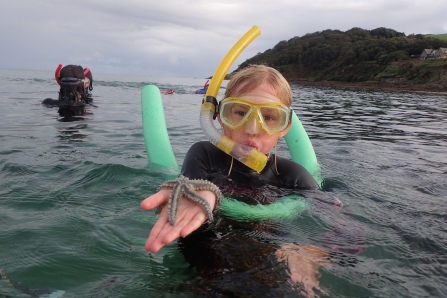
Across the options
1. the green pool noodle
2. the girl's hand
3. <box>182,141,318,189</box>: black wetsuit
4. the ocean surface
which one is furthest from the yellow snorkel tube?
the green pool noodle

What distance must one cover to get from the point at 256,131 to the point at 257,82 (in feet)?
1.43

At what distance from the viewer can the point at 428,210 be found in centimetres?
366

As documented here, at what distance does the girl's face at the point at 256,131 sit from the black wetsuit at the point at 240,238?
369mm

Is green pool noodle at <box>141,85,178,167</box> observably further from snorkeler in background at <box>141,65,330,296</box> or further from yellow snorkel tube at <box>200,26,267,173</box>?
yellow snorkel tube at <box>200,26,267,173</box>

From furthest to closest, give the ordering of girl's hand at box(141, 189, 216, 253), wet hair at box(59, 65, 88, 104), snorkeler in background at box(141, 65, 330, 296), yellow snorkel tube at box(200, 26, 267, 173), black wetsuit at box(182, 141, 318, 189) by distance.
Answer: wet hair at box(59, 65, 88, 104), black wetsuit at box(182, 141, 318, 189), yellow snorkel tube at box(200, 26, 267, 173), snorkeler in background at box(141, 65, 330, 296), girl's hand at box(141, 189, 216, 253)

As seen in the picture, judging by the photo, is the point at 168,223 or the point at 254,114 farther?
the point at 254,114

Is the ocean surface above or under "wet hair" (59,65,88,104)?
under

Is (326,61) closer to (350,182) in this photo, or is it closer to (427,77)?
(427,77)

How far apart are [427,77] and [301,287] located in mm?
50740

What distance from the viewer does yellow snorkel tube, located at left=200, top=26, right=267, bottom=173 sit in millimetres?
2889

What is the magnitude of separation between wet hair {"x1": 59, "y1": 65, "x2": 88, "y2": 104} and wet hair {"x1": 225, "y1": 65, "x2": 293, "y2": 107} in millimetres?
7314

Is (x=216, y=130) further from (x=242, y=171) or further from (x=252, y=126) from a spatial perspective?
(x=242, y=171)

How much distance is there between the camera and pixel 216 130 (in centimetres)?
307

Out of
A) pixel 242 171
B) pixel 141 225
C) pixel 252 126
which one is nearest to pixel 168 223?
pixel 141 225
